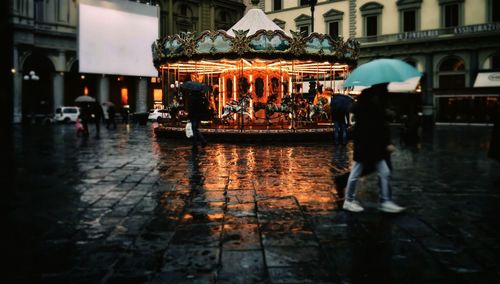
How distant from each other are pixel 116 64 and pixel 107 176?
30960 millimetres

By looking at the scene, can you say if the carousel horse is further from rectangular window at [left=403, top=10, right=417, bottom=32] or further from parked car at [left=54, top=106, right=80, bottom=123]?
rectangular window at [left=403, top=10, right=417, bottom=32]

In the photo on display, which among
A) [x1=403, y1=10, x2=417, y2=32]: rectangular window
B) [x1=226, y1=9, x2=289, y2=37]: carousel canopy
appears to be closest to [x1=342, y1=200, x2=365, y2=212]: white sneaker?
[x1=226, y1=9, x2=289, y2=37]: carousel canopy

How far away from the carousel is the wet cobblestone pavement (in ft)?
28.5

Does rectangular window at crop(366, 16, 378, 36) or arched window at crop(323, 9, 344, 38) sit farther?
arched window at crop(323, 9, 344, 38)

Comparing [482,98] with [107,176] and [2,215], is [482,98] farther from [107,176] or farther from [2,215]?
[2,215]

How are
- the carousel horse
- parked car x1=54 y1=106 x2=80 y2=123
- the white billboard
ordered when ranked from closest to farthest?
the carousel horse, parked car x1=54 y1=106 x2=80 y2=123, the white billboard

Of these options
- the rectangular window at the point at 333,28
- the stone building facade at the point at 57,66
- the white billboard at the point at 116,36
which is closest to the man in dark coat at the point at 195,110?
the stone building facade at the point at 57,66

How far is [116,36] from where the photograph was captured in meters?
37.2

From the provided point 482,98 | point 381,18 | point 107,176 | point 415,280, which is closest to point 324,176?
point 107,176

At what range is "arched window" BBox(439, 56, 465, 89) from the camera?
111 feet

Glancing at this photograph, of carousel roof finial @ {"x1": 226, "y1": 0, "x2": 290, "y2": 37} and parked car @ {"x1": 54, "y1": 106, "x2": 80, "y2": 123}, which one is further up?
carousel roof finial @ {"x1": 226, "y1": 0, "x2": 290, "y2": 37}

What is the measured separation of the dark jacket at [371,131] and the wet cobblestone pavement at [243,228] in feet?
2.19

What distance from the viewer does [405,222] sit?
4996 mm

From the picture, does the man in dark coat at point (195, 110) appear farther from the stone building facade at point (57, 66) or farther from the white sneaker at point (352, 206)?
the stone building facade at point (57, 66)
